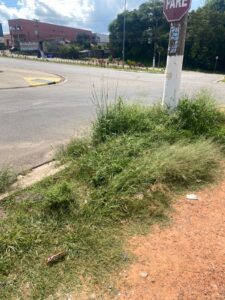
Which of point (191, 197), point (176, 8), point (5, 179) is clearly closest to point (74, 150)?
point (5, 179)

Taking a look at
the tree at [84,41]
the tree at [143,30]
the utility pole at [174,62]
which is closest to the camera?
the utility pole at [174,62]

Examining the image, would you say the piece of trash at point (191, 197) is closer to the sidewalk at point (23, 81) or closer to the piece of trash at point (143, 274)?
the piece of trash at point (143, 274)

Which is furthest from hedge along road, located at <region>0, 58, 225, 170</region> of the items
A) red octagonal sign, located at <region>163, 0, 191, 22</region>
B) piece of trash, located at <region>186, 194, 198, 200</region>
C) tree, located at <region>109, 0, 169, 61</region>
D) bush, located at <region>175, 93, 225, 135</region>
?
tree, located at <region>109, 0, 169, 61</region>

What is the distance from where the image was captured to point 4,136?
17.3 ft

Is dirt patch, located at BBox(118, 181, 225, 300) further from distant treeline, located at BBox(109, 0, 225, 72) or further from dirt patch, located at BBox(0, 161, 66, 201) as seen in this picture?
distant treeline, located at BBox(109, 0, 225, 72)

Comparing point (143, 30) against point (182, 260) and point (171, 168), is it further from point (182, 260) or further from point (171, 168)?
point (182, 260)

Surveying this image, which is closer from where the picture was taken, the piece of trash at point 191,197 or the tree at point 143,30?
the piece of trash at point 191,197

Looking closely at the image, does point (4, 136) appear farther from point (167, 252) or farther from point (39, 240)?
point (167, 252)

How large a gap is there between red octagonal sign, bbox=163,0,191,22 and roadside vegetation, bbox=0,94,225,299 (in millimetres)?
1916

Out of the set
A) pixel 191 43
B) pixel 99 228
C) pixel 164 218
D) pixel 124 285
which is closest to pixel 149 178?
pixel 164 218

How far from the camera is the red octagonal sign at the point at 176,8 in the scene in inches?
192

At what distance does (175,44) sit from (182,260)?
14.0 feet

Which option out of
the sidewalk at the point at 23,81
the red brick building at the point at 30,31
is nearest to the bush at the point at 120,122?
the sidewalk at the point at 23,81

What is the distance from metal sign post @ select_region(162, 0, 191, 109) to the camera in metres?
4.94
